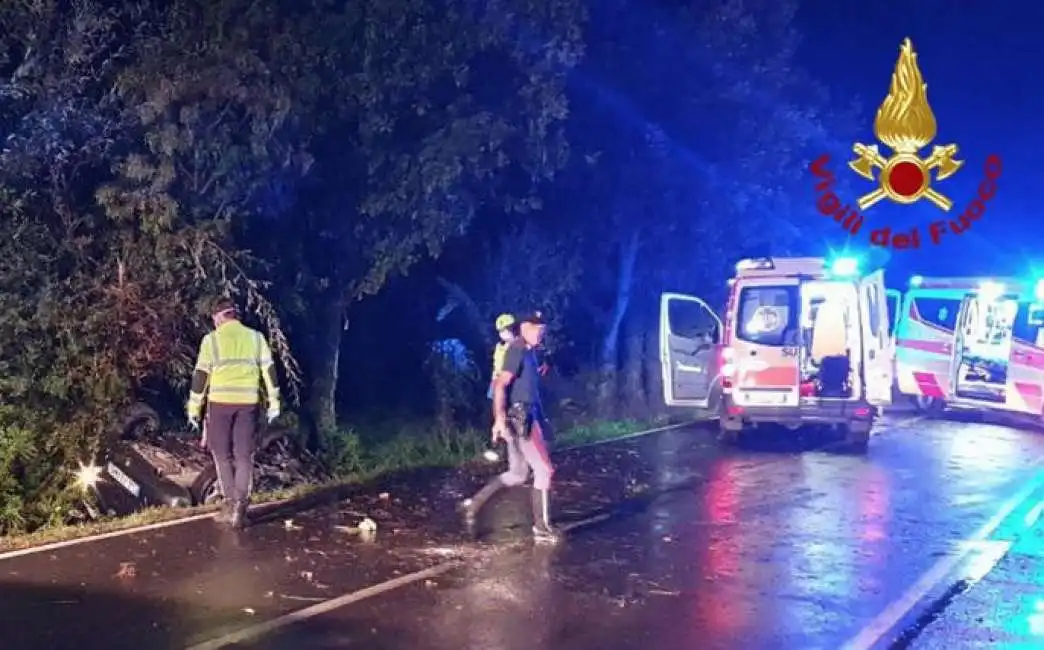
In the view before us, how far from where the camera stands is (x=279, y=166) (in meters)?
11.2

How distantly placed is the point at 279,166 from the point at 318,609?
5.20m

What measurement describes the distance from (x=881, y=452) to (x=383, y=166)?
749 centimetres

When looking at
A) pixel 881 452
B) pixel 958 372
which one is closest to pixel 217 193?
pixel 881 452

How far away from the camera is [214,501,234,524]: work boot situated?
9.62m

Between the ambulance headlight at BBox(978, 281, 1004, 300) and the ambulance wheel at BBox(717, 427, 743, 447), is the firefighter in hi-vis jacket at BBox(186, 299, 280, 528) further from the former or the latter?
the ambulance headlight at BBox(978, 281, 1004, 300)

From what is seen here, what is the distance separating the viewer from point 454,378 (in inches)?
681

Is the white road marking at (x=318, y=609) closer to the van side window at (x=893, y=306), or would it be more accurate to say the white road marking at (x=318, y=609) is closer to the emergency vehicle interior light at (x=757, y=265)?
the emergency vehicle interior light at (x=757, y=265)

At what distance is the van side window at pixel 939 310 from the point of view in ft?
70.3

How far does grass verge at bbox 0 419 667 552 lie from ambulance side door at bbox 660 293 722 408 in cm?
110

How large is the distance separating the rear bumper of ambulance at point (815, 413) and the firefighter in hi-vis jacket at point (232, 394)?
7.94m

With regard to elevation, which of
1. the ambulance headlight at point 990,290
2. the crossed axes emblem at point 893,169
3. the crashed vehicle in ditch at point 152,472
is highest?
the crossed axes emblem at point 893,169

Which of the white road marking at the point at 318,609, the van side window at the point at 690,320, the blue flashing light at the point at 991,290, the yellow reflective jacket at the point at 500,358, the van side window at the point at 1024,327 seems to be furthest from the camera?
the blue flashing light at the point at 991,290

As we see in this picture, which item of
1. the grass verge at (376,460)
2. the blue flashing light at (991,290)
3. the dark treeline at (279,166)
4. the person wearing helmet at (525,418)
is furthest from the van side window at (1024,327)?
the person wearing helmet at (525,418)

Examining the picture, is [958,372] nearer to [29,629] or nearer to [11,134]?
[11,134]
